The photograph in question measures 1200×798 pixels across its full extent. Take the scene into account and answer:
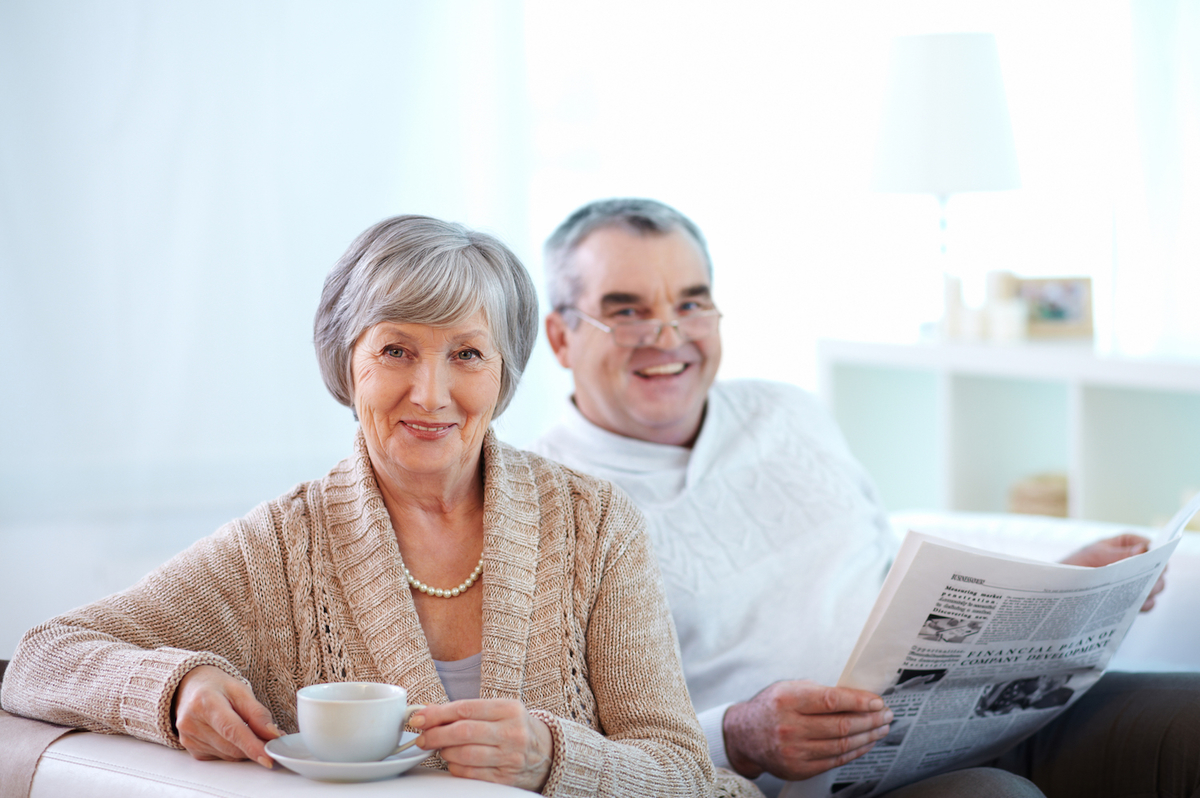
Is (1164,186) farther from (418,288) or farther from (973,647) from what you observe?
(418,288)

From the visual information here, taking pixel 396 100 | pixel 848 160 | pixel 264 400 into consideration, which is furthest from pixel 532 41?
pixel 264 400

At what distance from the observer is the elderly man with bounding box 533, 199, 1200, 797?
162 cm

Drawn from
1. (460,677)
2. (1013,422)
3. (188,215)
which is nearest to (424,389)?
(460,677)

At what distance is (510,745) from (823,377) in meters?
2.24

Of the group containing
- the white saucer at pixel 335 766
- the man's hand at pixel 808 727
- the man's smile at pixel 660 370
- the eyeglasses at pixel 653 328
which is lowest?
the man's hand at pixel 808 727

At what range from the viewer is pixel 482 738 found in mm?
988

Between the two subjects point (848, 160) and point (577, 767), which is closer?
point (577, 767)

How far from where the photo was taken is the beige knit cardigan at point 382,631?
1.08 metres

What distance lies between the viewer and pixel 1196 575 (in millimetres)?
1708

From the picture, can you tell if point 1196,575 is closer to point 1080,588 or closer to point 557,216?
point 1080,588

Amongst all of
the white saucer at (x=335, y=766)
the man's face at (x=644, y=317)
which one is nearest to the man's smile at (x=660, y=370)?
the man's face at (x=644, y=317)

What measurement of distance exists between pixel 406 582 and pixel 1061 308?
7.55 feet

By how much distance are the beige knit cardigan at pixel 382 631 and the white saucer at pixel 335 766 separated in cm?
12

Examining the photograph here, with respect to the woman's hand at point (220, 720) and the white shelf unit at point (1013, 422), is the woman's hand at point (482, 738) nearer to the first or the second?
the woman's hand at point (220, 720)
